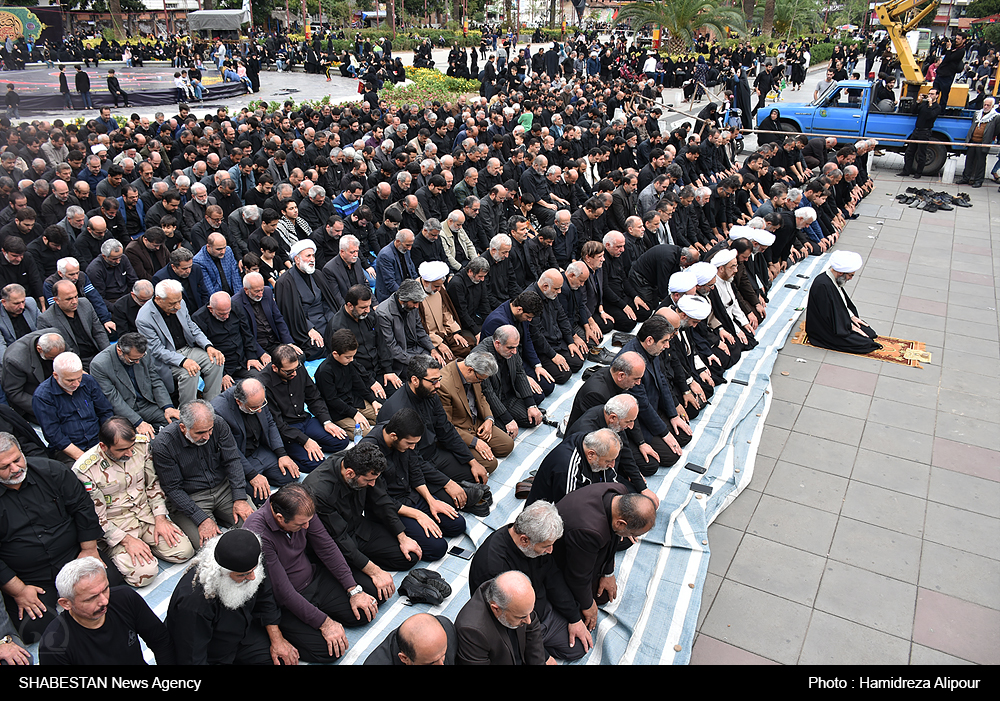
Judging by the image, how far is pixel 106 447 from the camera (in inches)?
171

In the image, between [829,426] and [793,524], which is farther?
[829,426]

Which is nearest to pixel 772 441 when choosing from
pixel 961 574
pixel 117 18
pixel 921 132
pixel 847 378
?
pixel 847 378

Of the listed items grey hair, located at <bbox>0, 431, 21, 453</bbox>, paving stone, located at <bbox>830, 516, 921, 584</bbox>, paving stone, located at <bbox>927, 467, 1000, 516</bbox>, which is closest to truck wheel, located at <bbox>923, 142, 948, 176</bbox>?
paving stone, located at <bbox>927, 467, 1000, 516</bbox>

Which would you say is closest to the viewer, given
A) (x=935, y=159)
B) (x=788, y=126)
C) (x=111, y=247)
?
(x=111, y=247)

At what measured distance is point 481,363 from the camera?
548cm

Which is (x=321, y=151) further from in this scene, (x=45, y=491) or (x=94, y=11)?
(x=94, y=11)

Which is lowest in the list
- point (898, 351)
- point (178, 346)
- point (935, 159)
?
point (898, 351)

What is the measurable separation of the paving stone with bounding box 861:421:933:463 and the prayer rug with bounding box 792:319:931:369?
1.65 m

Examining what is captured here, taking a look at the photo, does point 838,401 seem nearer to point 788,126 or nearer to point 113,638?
point 113,638

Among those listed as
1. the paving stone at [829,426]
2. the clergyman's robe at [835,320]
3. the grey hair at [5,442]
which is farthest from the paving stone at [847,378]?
the grey hair at [5,442]

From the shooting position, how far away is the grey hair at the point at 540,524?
367 cm

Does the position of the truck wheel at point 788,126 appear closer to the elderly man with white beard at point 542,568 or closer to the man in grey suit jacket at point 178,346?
the man in grey suit jacket at point 178,346

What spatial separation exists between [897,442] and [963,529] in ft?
4.07
